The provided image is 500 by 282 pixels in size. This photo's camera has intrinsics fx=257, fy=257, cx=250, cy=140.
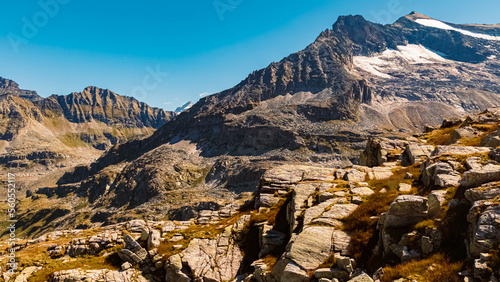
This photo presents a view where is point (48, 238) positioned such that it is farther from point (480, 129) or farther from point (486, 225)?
point (480, 129)

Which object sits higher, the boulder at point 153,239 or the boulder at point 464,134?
the boulder at point 464,134

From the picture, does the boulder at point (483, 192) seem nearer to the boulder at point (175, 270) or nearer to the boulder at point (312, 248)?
the boulder at point (312, 248)

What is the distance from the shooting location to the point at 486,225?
39.9ft

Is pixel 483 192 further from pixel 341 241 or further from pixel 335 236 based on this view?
pixel 335 236

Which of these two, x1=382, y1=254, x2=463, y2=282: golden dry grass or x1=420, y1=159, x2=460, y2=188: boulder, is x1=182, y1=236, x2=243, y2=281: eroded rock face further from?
x1=420, y1=159, x2=460, y2=188: boulder

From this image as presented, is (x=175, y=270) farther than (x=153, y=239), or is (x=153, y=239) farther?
(x=153, y=239)

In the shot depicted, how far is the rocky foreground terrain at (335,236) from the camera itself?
44.1ft

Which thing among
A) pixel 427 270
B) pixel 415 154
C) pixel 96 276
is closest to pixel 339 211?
pixel 427 270

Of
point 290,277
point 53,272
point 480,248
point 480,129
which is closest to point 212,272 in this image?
point 290,277

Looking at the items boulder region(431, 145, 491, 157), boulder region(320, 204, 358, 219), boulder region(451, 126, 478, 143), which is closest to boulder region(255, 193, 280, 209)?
boulder region(320, 204, 358, 219)

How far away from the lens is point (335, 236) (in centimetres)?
1862

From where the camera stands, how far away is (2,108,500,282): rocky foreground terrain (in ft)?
44.1

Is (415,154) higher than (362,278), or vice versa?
(415,154)

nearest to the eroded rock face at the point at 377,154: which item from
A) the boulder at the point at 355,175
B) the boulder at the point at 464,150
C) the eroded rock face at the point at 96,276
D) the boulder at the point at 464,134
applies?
the boulder at the point at 464,134
